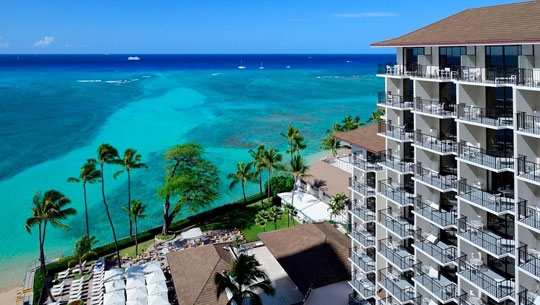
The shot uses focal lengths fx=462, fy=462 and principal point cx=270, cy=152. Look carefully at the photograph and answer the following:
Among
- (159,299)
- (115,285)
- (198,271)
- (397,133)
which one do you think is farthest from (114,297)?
(397,133)

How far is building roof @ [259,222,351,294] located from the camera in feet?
95.0

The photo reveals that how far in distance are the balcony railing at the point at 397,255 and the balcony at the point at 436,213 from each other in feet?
8.80

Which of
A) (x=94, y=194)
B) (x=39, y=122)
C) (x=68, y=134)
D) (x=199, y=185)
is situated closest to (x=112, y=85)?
(x=39, y=122)

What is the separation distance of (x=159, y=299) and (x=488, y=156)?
20690mm

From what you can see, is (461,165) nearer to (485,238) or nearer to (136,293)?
(485,238)

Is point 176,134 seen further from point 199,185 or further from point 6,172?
point 199,185

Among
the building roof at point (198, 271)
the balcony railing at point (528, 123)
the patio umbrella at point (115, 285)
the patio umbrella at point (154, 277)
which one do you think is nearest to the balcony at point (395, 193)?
the balcony railing at point (528, 123)

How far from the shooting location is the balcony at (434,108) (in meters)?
19.8

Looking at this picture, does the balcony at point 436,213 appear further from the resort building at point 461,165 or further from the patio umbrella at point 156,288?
the patio umbrella at point 156,288

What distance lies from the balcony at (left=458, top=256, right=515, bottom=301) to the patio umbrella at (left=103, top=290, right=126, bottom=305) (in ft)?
67.0

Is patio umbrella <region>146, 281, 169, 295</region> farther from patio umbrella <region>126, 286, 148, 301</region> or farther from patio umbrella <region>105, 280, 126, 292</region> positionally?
patio umbrella <region>105, 280, 126, 292</region>

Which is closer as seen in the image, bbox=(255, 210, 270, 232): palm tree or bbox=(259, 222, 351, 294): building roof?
bbox=(259, 222, 351, 294): building roof

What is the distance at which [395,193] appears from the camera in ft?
76.0

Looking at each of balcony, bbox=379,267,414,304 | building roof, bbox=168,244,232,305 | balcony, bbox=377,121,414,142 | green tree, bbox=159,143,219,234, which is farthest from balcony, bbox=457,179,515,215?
green tree, bbox=159,143,219,234
